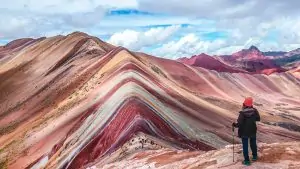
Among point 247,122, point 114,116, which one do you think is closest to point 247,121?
point 247,122

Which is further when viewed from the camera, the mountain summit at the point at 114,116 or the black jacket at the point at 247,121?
the mountain summit at the point at 114,116

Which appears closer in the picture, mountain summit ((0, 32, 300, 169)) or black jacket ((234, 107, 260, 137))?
black jacket ((234, 107, 260, 137))

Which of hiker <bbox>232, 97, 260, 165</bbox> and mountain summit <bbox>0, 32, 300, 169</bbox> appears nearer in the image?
hiker <bbox>232, 97, 260, 165</bbox>

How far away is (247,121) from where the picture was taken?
17406 millimetres

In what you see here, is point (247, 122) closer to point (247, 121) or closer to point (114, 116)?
point (247, 121)

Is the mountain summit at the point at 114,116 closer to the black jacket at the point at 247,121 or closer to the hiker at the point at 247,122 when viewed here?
the hiker at the point at 247,122

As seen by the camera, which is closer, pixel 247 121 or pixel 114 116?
pixel 247 121

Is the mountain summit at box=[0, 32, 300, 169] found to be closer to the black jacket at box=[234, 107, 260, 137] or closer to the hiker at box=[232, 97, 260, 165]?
the hiker at box=[232, 97, 260, 165]

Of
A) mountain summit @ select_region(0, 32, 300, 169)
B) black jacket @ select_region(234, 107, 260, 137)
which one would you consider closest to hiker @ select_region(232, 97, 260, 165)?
black jacket @ select_region(234, 107, 260, 137)

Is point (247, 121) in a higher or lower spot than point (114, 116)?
lower

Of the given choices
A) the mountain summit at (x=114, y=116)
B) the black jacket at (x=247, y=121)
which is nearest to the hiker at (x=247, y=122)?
the black jacket at (x=247, y=121)

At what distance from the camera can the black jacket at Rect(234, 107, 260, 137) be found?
681 inches

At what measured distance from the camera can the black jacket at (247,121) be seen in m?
17.3

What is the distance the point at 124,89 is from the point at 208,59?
381ft
